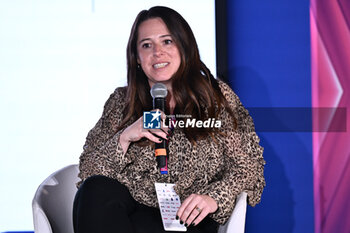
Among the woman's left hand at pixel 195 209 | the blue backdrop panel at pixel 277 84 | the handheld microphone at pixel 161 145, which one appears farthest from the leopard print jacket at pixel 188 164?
the blue backdrop panel at pixel 277 84

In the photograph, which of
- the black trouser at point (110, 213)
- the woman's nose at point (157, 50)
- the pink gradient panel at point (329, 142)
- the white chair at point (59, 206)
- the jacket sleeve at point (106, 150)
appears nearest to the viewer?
the black trouser at point (110, 213)

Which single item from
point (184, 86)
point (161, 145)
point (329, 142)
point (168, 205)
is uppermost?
point (184, 86)

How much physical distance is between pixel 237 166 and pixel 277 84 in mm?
Result: 1069

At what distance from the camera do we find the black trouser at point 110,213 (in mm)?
1458

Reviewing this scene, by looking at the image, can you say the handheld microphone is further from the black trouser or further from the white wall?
the white wall

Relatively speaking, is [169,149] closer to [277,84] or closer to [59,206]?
[59,206]

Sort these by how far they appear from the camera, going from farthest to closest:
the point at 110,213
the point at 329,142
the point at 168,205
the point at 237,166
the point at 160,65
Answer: the point at 329,142 < the point at 160,65 < the point at 237,166 < the point at 168,205 < the point at 110,213

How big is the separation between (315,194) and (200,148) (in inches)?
47.9

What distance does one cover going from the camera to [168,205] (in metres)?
1.62

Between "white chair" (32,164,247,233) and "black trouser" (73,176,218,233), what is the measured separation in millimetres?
115

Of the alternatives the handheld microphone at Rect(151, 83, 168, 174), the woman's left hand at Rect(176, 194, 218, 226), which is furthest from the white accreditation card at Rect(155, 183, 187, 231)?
the handheld microphone at Rect(151, 83, 168, 174)

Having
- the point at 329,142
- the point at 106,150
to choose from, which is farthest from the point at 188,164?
the point at 329,142

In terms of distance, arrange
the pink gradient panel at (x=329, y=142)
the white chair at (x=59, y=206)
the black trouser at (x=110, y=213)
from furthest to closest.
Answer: the pink gradient panel at (x=329, y=142) < the white chair at (x=59, y=206) < the black trouser at (x=110, y=213)

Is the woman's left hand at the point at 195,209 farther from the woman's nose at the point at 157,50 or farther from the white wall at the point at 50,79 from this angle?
the white wall at the point at 50,79
